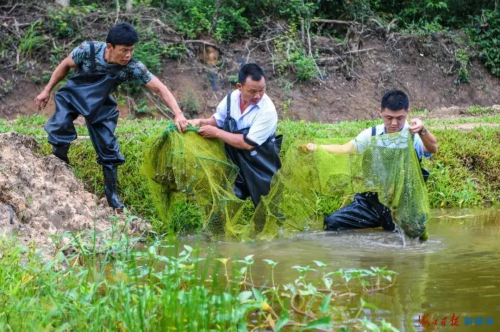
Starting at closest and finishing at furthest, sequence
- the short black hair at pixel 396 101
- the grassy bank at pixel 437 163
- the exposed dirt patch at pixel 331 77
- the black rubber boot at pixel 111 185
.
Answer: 1. the short black hair at pixel 396 101
2. the black rubber boot at pixel 111 185
3. the grassy bank at pixel 437 163
4. the exposed dirt patch at pixel 331 77

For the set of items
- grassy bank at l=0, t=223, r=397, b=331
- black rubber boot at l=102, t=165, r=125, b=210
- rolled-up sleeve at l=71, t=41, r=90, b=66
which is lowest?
grassy bank at l=0, t=223, r=397, b=331

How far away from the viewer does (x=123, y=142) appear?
8.32 m

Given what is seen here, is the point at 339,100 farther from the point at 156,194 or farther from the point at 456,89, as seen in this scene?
the point at 156,194

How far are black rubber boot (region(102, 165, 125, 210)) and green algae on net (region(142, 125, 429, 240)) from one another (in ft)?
1.32

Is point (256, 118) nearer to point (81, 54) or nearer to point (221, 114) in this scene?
point (221, 114)

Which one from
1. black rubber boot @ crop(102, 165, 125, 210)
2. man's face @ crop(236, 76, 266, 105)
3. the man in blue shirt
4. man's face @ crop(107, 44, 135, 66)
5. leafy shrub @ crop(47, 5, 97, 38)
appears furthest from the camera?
leafy shrub @ crop(47, 5, 97, 38)

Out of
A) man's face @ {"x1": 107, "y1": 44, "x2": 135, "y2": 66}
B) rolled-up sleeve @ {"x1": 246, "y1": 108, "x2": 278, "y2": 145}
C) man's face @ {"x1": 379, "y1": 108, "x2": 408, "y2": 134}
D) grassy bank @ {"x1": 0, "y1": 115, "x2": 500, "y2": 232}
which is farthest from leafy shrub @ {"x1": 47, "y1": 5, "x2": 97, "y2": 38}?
man's face @ {"x1": 379, "y1": 108, "x2": 408, "y2": 134}

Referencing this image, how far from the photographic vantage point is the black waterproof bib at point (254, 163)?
686 cm

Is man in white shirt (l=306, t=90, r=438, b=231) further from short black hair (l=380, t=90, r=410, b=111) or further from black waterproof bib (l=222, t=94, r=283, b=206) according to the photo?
black waterproof bib (l=222, t=94, r=283, b=206)

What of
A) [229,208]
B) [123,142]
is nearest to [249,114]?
[229,208]

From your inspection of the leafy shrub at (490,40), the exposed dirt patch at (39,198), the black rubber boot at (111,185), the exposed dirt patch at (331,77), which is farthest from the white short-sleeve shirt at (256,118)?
the leafy shrub at (490,40)

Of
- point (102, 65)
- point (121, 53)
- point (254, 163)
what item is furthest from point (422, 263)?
point (102, 65)

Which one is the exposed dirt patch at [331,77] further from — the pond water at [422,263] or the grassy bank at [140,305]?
the grassy bank at [140,305]

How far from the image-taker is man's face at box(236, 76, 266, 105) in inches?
261
